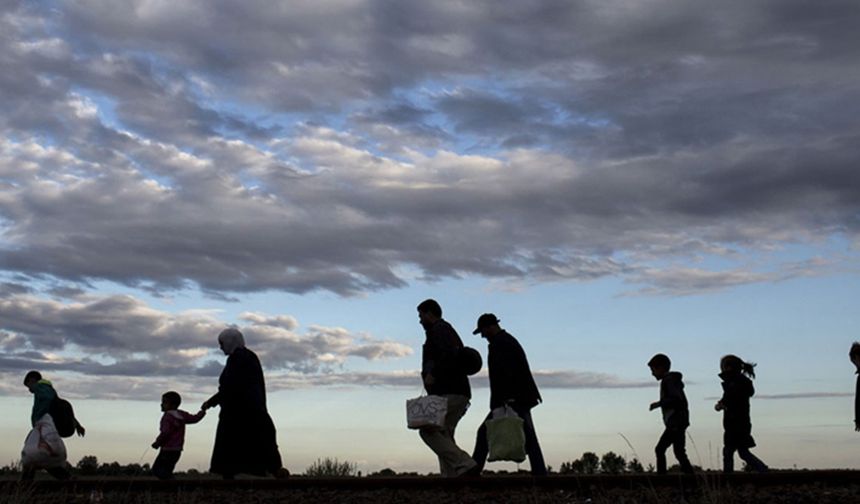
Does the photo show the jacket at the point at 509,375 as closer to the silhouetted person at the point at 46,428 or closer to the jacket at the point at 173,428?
the jacket at the point at 173,428

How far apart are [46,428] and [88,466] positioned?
25.4 feet

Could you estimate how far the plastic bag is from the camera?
1375cm

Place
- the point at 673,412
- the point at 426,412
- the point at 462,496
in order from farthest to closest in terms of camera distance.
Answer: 1. the point at 673,412
2. the point at 426,412
3. the point at 462,496

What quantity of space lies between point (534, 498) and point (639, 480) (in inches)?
60.7

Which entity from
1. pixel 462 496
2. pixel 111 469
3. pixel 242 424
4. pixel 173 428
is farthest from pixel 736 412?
pixel 111 469

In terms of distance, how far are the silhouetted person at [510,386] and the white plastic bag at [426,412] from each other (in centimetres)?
88

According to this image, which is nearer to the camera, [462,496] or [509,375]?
[462,496]

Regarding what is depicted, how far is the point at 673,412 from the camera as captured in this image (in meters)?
15.3

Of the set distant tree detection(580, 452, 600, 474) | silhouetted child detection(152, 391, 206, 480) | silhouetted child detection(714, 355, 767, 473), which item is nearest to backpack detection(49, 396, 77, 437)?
silhouetted child detection(152, 391, 206, 480)

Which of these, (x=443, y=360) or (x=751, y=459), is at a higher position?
(x=443, y=360)

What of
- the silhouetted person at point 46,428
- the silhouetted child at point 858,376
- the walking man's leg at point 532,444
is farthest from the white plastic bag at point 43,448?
the silhouetted child at point 858,376

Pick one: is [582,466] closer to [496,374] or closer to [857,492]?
[496,374]

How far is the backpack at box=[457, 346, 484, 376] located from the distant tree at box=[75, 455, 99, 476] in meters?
11.7

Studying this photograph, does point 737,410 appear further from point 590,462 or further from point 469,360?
point 469,360
